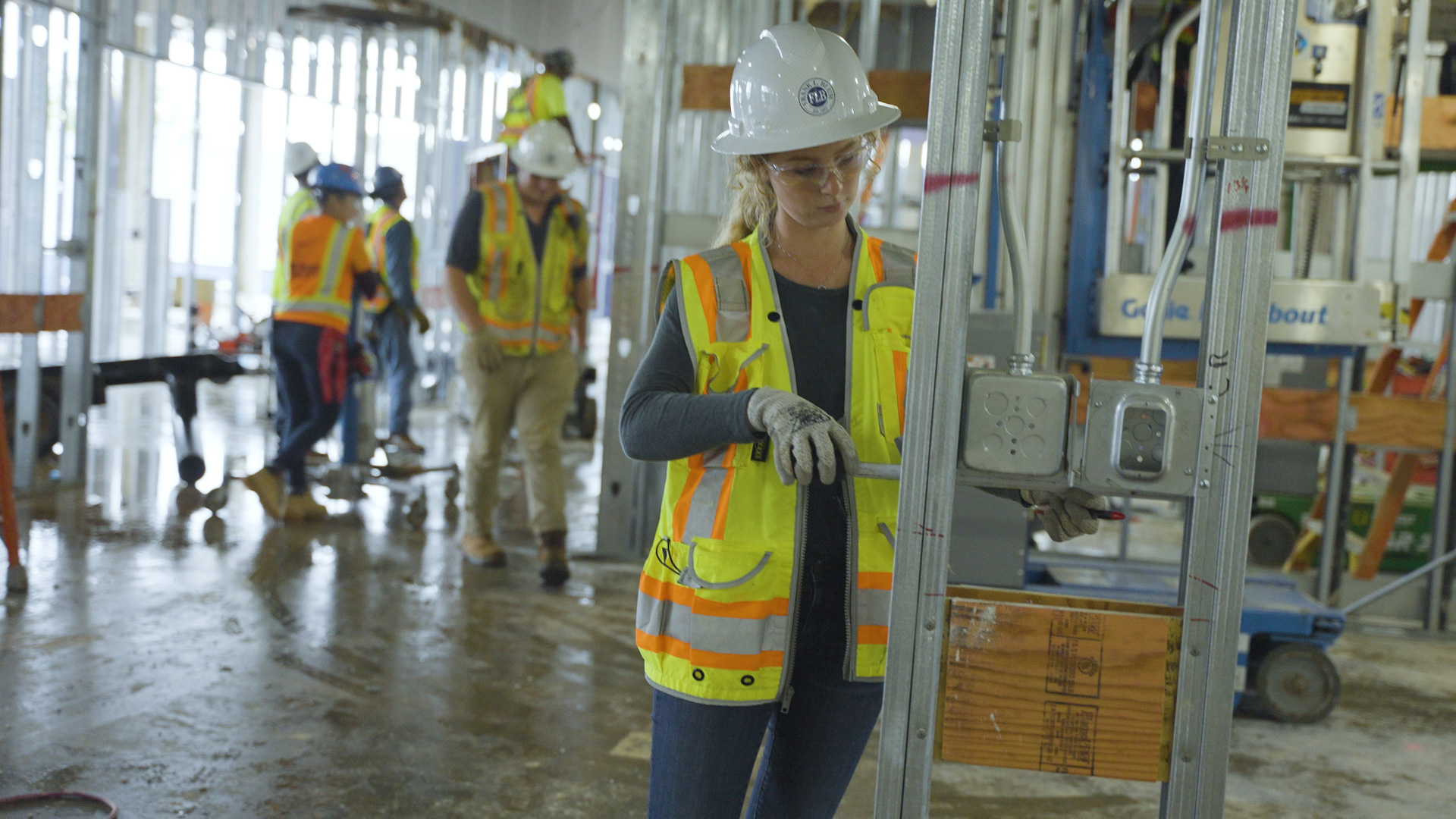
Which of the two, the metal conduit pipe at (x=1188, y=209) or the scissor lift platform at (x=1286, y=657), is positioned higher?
the metal conduit pipe at (x=1188, y=209)

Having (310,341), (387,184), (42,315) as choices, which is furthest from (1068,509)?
(387,184)

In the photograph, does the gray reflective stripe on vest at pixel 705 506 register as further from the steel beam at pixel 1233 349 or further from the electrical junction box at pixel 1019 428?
the steel beam at pixel 1233 349

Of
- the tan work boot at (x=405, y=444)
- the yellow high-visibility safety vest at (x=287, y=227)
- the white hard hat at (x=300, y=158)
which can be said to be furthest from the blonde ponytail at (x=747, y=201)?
the tan work boot at (x=405, y=444)

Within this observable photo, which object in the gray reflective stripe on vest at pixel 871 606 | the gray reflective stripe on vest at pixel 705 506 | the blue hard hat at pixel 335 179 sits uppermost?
the blue hard hat at pixel 335 179

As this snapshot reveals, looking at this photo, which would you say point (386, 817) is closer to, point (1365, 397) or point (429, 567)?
point (429, 567)

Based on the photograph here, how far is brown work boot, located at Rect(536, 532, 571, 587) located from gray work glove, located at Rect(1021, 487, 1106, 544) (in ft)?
12.8

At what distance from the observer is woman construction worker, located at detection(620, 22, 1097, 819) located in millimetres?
1786

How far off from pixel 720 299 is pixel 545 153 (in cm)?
395

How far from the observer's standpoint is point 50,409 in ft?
24.0

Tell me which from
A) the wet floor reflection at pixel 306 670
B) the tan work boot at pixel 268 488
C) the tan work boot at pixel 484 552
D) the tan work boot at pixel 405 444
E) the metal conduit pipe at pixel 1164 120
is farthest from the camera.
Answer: the tan work boot at pixel 405 444

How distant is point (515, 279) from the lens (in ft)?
18.0

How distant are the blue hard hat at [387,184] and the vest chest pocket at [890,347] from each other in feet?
21.8

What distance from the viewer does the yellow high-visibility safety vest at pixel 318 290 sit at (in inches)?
253

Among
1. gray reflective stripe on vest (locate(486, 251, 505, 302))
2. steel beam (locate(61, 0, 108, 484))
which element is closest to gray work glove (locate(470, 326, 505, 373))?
gray reflective stripe on vest (locate(486, 251, 505, 302))
